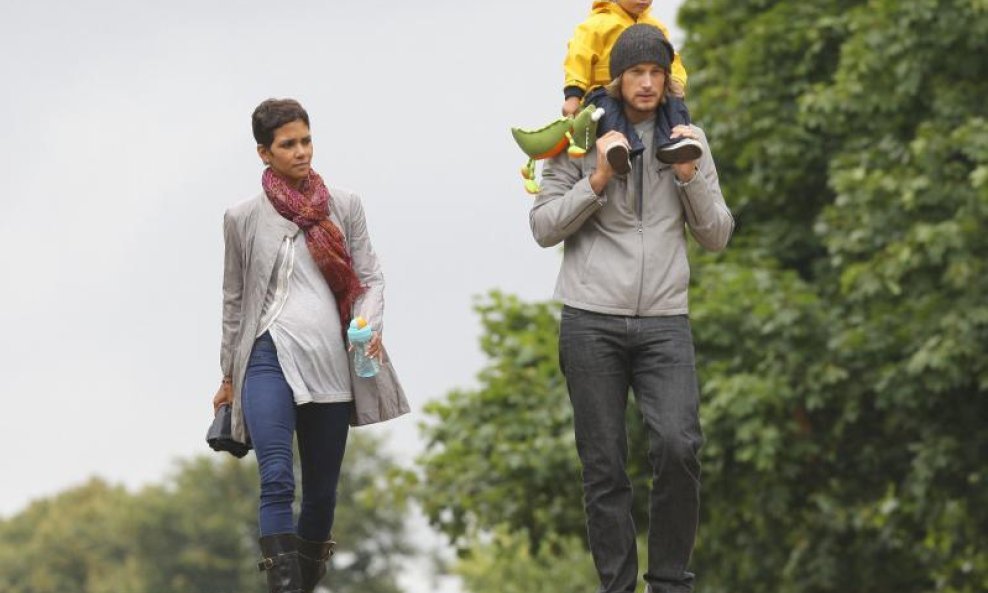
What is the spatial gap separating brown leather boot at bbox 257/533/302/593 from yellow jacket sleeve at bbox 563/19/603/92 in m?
2.04

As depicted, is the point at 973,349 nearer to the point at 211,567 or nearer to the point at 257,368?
the point at 257,368

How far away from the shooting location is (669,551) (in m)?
8.02

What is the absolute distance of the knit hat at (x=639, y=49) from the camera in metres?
7.82

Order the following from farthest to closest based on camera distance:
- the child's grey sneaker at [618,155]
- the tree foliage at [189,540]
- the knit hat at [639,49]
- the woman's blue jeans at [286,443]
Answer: the tree foliage at [189,540] < the woman's blue jeans at [286,443] < the knit hat at [639,49] < the child's grey sneaker at [618,155]

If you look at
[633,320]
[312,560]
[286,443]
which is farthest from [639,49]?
[312,560]

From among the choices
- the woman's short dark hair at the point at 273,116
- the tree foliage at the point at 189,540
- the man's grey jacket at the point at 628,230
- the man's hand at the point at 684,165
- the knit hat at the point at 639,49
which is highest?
the knit hat at the point at 639,49

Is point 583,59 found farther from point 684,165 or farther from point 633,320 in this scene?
point 633,320

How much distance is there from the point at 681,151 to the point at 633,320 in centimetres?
65

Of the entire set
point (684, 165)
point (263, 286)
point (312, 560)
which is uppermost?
point (684, 165)

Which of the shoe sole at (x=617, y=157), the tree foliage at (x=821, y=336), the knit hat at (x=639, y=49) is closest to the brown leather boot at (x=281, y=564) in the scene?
the shoe sole at (x=617, y=157)

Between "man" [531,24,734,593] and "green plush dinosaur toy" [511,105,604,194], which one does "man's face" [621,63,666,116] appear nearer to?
"man" [531,24,734,593]

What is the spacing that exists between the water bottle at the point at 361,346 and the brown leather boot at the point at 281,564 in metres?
0.69

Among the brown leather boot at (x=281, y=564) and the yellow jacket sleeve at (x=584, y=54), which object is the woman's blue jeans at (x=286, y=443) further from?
the yellow jacket sleeve at (x=584, y=54)

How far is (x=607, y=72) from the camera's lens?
811 cm
